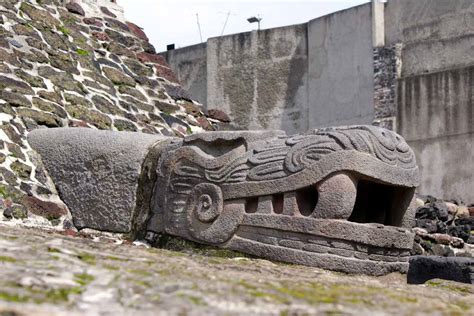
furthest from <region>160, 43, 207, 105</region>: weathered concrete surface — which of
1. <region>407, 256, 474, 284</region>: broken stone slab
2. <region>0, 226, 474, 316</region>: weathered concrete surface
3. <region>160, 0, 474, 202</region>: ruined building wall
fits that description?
<region>0, 226, 474, 316</region>: weathered concrete surface

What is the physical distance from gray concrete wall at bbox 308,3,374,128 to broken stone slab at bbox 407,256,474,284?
10.8 meters

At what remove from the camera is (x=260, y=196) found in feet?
14.7

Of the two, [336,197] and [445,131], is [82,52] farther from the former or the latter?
[445,131]

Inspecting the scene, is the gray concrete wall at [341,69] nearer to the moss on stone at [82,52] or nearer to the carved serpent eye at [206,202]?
the moss on stone at [82,52]

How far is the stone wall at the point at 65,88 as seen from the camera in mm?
5418

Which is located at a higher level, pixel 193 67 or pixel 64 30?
pixel 193 67

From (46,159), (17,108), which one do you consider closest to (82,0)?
(17,108)

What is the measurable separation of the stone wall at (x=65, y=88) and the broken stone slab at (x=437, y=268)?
7.28ft

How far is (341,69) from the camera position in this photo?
16.8 metres

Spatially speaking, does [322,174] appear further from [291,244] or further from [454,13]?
[454,13]

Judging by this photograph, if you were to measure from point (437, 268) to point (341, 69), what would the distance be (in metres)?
11.9

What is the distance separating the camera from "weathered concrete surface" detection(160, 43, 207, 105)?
62.0ft

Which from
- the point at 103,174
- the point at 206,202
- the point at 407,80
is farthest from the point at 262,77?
the point at 206,202

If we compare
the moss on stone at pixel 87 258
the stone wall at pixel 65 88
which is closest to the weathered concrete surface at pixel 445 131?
the stone wall at pixel 65 88
